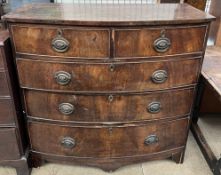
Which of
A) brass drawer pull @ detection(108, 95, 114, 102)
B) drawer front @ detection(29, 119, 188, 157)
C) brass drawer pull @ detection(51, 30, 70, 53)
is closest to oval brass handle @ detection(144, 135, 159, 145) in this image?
drawer front @ detection(29, 119, 188, 157)

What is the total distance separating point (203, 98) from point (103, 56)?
3.90ft

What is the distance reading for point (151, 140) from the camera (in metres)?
1.51

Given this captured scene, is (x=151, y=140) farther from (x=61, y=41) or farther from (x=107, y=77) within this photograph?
(x=61, y=41)

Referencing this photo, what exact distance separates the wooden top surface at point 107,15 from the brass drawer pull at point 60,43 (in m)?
0.07

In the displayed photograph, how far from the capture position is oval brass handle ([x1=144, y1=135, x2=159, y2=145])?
4.92 ft

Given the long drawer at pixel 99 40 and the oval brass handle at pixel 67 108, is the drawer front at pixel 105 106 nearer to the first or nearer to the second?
the oval brass handle at pixel 67 108

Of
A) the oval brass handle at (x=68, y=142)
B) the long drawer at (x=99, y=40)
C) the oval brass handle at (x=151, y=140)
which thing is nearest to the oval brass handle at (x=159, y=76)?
the long drawer at (x=99, y=40)

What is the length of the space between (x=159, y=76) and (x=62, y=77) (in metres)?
0.50

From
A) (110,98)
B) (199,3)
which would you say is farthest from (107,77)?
(199,3)

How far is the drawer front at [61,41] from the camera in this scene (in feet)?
3.77

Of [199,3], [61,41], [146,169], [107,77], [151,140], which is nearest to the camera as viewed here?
[61,41]

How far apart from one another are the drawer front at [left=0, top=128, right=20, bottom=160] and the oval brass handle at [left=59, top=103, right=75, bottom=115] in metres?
0.32

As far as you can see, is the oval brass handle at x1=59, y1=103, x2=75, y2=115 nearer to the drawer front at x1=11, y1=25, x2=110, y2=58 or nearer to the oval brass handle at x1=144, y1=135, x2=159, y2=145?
the drawer front at x1=11, y1=25, x2=110, y2=58

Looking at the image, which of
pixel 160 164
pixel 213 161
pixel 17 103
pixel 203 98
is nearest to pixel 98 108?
pixel 17 103
